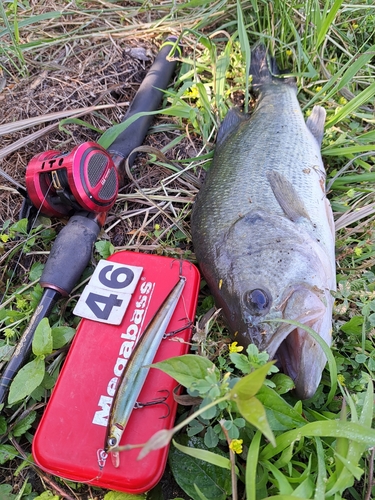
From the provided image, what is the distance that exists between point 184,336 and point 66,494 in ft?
3.21

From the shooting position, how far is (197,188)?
288 cm

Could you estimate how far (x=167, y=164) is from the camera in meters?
2.95

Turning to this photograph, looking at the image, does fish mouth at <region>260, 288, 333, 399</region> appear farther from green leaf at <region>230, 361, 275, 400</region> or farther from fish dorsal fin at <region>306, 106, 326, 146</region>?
fish dorsal fin at <region>306, 106, 326, 146</region>

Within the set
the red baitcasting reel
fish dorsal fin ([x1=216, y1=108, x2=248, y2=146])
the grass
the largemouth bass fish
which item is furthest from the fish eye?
fish dorsal fin ([x1=216, y1=108, x2=248, y2=146])

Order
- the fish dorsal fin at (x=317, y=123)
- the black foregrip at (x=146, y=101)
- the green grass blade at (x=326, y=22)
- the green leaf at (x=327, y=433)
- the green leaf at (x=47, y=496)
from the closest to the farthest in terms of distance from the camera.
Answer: the green leaf at (x=327, y=433) → the green leaf at (x=47, y=496) → the green grass blade at (x=326, y=22) → the fish dorsal fin at (x=317, y=123) → the black foregrip at (x=146, y=101)

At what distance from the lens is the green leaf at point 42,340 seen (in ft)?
6.97

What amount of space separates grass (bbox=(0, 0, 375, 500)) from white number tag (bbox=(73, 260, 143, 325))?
304mm

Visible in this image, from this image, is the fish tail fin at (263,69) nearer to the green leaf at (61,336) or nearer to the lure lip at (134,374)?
the lure lip at (134,374)

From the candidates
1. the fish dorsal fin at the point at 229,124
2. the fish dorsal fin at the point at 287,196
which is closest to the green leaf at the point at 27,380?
the fish dorsal fin at the point at 287,196

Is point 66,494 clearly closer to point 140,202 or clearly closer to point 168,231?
point 168,231

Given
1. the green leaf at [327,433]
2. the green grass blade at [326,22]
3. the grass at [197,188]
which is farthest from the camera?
the green grass blade at [326,22]

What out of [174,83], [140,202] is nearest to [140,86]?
[174,83]

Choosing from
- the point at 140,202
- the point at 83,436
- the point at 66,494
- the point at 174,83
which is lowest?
the point at 66,494

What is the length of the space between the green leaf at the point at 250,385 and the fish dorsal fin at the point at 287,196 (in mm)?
1203
